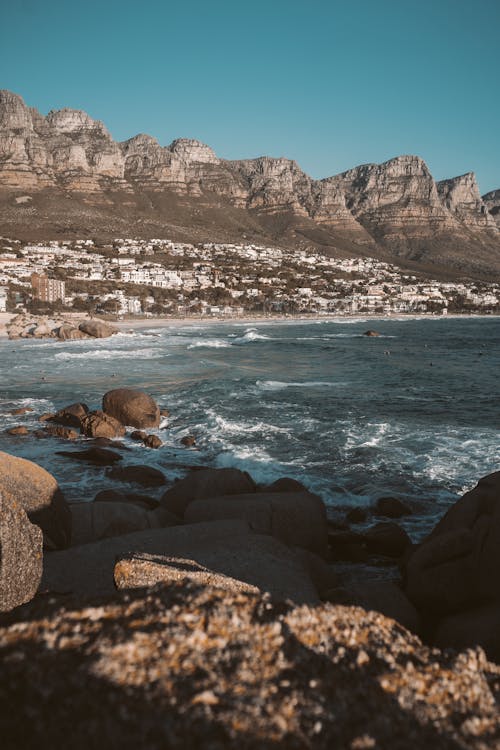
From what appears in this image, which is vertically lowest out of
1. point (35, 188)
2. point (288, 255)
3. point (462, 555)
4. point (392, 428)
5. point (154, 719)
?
point (392, 428)

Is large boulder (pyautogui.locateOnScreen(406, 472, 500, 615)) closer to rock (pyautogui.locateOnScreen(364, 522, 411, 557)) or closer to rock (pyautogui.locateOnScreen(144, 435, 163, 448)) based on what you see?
rock (pyautogui.locateOnScreen(364, 522, 411, 557))

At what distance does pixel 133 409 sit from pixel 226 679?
1845 cm

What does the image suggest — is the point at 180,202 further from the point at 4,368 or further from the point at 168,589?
the point at 168,589

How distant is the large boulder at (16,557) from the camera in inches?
159

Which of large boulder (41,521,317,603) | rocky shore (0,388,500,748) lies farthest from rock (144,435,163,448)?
rocky shore (0,388,500,748)

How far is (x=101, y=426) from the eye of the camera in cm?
1878

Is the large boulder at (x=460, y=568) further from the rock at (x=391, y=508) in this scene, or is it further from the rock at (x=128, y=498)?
the rock at (x=128, y=498)

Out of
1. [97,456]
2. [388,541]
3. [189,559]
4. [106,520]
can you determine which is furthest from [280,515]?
[97,456]

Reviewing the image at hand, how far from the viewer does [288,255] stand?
17200 cm

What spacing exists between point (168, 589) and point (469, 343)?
214 feet

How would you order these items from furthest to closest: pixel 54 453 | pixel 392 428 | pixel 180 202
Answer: pixel 180 202
pixel 392 428
pixel 54 453

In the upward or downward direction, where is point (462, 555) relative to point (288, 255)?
downward

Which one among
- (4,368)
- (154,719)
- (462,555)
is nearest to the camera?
(154,719)

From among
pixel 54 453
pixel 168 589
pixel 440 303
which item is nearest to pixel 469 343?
pixel 54 453
